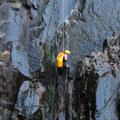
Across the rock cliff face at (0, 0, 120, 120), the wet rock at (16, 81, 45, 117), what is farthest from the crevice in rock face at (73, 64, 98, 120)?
the wet rock at (16, 81, 45, 117)

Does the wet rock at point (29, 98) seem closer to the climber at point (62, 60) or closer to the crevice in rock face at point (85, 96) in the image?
the climber at point (62, 60)

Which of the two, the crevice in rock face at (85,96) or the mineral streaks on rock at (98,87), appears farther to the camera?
the crevice in rock face at (85,96)

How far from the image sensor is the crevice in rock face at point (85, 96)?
995 centimetres

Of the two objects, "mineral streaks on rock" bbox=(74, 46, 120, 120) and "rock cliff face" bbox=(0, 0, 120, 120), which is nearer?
"mineral streaks on rock" bbox=(74, 46, 120, 120)

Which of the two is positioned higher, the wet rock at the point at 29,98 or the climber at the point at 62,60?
the climber at the point at 62,60

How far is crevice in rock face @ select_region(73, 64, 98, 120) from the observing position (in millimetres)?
9953

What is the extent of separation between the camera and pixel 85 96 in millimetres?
10258

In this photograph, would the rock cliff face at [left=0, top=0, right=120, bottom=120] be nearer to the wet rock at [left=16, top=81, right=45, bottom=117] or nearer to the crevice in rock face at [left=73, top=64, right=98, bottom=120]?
the crevice in rock face at [left=73, top=64, right=98, bottom=120]

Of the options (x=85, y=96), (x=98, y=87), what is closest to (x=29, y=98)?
(x=85, y=96)

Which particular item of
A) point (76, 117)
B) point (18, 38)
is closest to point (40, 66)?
point (18, 38)

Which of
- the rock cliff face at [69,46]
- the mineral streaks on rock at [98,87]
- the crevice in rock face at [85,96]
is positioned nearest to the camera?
the mineral streaks on rock at [98,87]

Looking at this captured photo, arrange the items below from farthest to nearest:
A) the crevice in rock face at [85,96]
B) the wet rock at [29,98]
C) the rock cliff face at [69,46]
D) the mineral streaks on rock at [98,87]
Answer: the wet rock at [29,98] → the rock cliff face at [69,46] → the crevice in rock face at [85,96] → the mineral streaks on rock at [98,87]

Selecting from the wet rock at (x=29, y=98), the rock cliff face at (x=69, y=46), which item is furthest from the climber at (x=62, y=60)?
the wet rock at (x=29, y=98)

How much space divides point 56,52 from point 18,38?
1.81 meters
